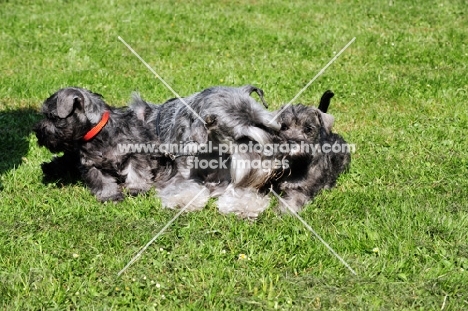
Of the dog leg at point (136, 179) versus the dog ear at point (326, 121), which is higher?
the dog ear at point (326, 121)

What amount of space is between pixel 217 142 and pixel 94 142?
1.56 metres

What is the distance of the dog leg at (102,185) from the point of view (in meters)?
6.52

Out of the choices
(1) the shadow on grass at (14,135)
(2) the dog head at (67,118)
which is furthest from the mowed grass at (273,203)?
(2) the dog head at (67,118)

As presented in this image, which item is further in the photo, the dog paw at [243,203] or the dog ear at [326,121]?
the dog ear at [326,121]

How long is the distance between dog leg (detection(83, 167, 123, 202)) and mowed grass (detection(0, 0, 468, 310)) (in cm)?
13

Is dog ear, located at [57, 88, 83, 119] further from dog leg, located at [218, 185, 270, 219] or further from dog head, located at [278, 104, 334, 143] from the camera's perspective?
dog head, located at [278, 104, 334, 143]

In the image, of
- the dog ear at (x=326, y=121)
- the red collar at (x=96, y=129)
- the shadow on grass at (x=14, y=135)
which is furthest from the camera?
the shadow on grass at (x=14, y=135)

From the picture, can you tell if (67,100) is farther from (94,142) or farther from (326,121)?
(326,121)

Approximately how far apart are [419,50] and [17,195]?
8.69 metres

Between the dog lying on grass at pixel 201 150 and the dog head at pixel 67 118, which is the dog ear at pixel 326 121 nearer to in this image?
the dog lying on grass at pixel 201 150

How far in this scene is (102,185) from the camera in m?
6.62

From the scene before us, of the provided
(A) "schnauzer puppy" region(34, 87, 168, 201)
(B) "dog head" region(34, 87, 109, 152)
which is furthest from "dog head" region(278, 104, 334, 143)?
(B) "dog head" region(34, 87, 109, 152)


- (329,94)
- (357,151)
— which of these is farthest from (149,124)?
(357,151)

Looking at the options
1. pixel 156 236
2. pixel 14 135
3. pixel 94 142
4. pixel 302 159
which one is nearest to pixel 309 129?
pixel 302 159
